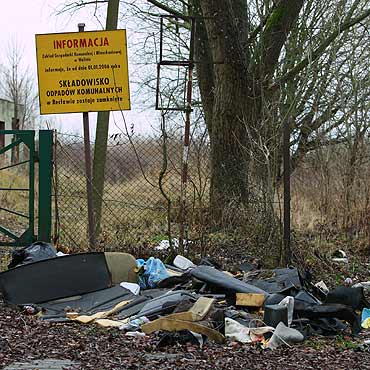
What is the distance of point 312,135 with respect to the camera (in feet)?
60.0

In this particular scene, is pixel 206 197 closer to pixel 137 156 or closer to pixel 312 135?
pixel 137 156

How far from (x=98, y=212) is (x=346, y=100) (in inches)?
326

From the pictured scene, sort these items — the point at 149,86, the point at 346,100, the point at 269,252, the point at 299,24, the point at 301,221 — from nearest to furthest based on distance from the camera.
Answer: the point at 269,252 < the point at 301,221 < the point at 299,24 < the point at 346,100 < the point at 149,86

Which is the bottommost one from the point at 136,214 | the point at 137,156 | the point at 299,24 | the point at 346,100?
the point at 136,214

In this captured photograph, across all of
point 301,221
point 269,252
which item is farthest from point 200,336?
point 301,221

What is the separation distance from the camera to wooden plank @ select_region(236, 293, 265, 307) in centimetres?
763

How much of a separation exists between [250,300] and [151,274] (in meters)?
1.73

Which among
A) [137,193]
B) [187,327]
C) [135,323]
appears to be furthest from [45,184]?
[187,327]

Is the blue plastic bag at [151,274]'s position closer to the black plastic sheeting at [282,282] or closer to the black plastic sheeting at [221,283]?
the black plastic sheeting at [221,283]

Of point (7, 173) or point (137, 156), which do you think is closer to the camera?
point (137, 156)

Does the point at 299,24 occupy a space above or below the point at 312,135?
above

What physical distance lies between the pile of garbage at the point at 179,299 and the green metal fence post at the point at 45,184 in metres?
1.29

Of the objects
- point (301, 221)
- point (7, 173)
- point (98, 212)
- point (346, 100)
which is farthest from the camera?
point (7, 173)

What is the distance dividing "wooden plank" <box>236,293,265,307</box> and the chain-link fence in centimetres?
285
